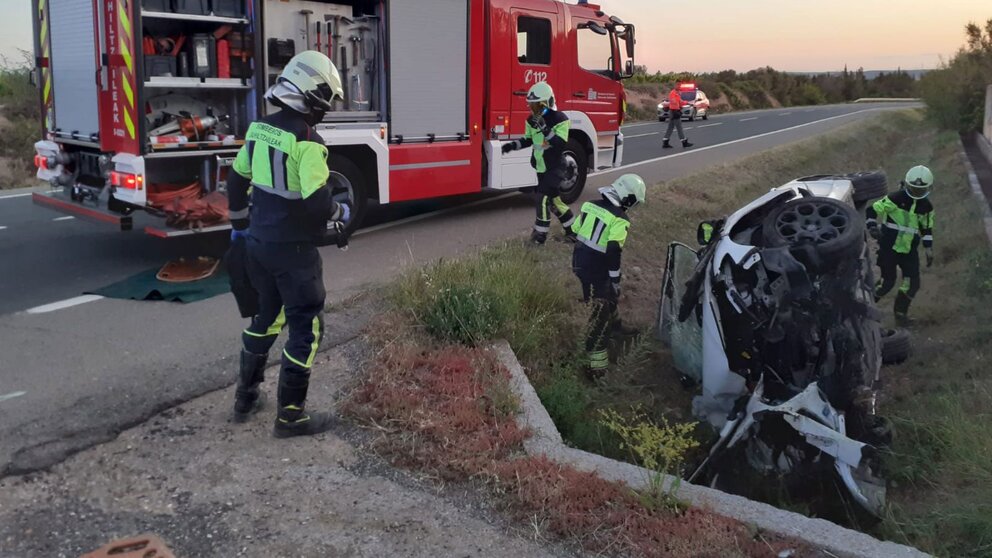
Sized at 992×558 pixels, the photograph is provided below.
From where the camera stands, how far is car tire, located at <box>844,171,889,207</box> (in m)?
6.79

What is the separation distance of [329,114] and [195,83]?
1506 mm

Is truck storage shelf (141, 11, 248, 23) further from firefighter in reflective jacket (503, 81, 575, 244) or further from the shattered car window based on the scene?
the shattered car window

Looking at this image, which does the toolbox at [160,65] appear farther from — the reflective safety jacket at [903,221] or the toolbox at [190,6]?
the reflective safety jacket at [903,221]

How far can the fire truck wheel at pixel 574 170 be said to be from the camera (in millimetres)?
11305

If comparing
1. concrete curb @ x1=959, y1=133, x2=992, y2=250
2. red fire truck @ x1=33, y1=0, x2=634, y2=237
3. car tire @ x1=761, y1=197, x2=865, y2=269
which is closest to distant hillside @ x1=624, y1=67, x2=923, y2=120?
concrete curb @ x1=959, y1=133, x2=992, y2=250

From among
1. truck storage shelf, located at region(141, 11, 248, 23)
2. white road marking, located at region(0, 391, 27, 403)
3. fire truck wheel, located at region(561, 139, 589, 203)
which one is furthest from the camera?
fire truck wheel, located at region(561, 139, 589, 203)

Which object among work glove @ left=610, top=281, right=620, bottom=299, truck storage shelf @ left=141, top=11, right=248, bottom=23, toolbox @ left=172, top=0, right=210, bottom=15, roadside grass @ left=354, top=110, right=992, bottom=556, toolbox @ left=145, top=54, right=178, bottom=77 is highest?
toolbox @ left=172, top=0, right=210, bottom=15

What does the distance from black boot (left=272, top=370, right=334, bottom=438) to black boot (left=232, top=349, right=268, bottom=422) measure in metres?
0.21

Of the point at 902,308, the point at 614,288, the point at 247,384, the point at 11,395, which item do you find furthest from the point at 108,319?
the point at 902,308

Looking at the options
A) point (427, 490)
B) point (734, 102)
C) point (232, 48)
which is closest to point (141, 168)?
point (232, 48)

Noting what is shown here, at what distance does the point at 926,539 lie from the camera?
3883 mm

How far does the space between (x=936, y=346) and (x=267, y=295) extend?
560 cm

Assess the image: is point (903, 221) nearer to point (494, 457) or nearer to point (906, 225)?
point (906, 225)

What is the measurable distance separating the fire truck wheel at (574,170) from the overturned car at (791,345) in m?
5.69
